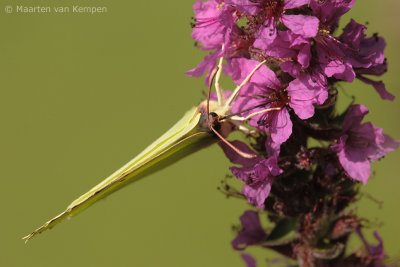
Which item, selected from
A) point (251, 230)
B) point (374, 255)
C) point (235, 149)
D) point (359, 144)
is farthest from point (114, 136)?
point (359, 144)

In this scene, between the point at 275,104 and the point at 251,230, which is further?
the point at 251,230

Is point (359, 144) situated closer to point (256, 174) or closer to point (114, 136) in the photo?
point (256, 174)

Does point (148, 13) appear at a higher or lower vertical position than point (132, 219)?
higher

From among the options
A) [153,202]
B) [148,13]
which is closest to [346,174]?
[153,202]

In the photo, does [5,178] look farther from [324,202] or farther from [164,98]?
[324,202]

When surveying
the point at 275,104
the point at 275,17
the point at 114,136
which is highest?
the point at 275,17

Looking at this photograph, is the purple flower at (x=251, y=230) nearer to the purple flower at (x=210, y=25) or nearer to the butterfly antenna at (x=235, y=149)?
the butterfly antenna at (x=235, y=149)

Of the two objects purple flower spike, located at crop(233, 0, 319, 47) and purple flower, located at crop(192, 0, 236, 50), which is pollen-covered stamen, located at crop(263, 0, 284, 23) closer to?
purple flower spike, located at crop(233, 0, 319, 47)
